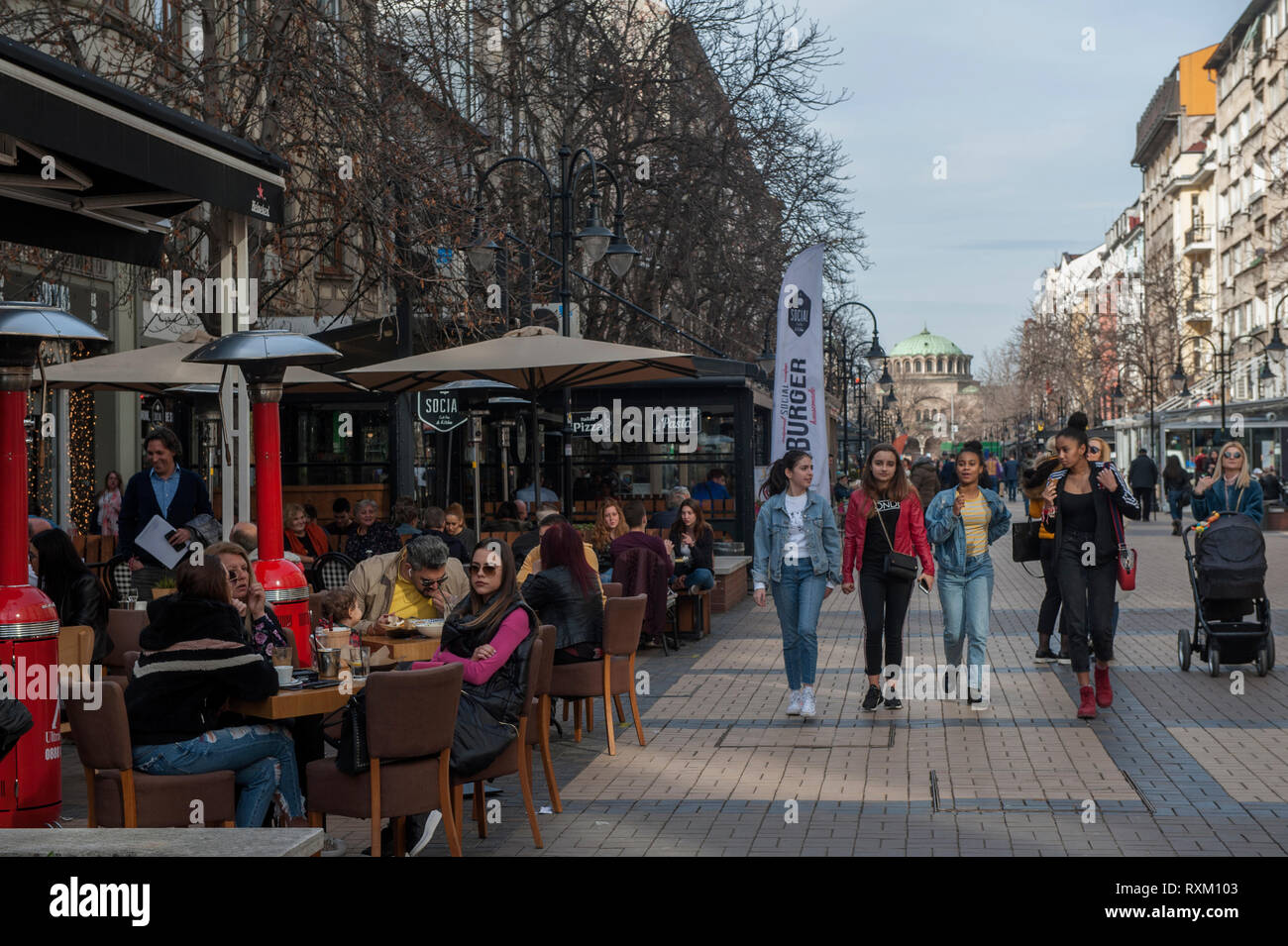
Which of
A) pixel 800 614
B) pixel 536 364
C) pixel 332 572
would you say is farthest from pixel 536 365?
pixel 800 614

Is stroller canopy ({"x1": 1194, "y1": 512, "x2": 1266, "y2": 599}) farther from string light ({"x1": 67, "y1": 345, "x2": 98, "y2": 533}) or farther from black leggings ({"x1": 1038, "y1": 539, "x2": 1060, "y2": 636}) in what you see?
string light ({"x1": 67, "y1": 345, "x2": 98, "y2": 533})

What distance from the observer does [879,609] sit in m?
10.3

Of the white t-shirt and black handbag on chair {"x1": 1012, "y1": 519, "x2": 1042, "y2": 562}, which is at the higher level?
the white t-shirt

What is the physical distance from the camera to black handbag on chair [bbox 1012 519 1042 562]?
12.1 meters

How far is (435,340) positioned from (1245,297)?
53.3 meters

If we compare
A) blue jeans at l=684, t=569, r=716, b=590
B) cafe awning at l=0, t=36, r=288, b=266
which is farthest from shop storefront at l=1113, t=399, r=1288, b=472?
cafe awning at l=0, t=36, r=288, b=266

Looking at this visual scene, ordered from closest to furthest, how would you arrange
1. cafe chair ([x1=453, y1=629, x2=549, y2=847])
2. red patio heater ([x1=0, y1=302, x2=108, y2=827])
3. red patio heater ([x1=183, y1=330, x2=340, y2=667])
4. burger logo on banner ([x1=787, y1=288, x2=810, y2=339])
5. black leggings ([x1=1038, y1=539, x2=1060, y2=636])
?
1. red patio heater ([x1=0, y1=302, x2=108, y2=827])
2. cafe chair ([x1=453, y1=629, x2=549, y2=847])
3. red patio heater ([x1=183, y1=330, x2=340, y2=667])
4. black leggings ([x1=1038, y1=539, x2=1060, y2=636])
5. burger logo on banner ([x1=787, y1=288, x2=810, y2=339])

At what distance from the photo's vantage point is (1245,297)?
212 feet

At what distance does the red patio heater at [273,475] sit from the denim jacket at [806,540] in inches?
120

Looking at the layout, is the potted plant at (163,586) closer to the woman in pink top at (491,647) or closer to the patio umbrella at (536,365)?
the patio umbrella at (536,365)

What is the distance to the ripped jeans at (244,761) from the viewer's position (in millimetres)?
5883

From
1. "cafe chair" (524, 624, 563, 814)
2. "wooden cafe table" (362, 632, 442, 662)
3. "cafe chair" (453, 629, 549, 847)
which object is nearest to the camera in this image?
"cafe chair" (453, 629, 549, 847)

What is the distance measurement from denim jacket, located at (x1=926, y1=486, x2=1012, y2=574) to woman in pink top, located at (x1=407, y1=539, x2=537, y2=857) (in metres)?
4.14

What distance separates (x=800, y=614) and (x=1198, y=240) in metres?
69.1
